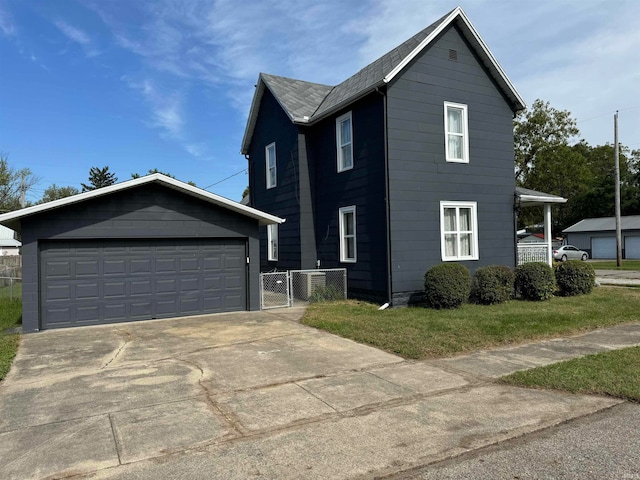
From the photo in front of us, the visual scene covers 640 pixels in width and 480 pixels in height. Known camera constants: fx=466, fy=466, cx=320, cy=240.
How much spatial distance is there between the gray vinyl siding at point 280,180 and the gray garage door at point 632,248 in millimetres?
34710

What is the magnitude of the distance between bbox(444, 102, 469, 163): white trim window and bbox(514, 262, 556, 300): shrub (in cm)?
361

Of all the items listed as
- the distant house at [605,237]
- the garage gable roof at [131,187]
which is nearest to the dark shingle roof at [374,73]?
the garage gable roof at [131,187]

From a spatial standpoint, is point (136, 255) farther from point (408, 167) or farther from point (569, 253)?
point (569, 253)

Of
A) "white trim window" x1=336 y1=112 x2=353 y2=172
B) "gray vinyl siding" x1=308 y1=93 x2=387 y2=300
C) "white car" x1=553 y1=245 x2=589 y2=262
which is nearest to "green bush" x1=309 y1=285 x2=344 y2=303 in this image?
"gray vinyl siding" x1=308 y1=93 x2=387 y2=300

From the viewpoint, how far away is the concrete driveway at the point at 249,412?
3.95 meters

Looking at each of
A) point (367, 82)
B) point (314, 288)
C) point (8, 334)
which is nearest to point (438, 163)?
point (367, 82)

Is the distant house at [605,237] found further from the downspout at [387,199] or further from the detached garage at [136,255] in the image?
the detached garage at [136,255]

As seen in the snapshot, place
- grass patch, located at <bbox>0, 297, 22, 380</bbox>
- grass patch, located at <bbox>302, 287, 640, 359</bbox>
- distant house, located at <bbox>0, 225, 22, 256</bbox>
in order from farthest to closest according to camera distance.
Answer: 1. distant house, located at <bbox>0, 225, 22, 256</bbox>
2. grass patch, located at <bbox>302, 287, 640, 359</bbox>
3. grass patch, located at <bbox>0, 297, 22, 380</bbox>

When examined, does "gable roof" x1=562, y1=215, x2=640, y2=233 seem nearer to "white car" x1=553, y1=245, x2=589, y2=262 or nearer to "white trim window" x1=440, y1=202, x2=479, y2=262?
"white car" x1=553, y1=245, x2=589, y2=262

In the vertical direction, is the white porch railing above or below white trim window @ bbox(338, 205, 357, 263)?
below

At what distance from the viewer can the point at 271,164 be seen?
1797 centimetres

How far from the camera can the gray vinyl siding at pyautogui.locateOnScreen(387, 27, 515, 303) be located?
41.3ft

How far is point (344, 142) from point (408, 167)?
256cm

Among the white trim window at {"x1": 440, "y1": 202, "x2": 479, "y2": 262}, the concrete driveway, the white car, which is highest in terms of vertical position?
the white trim window at {"x1": 440, "y1": 202, "x2": 479, "y2": 262}
